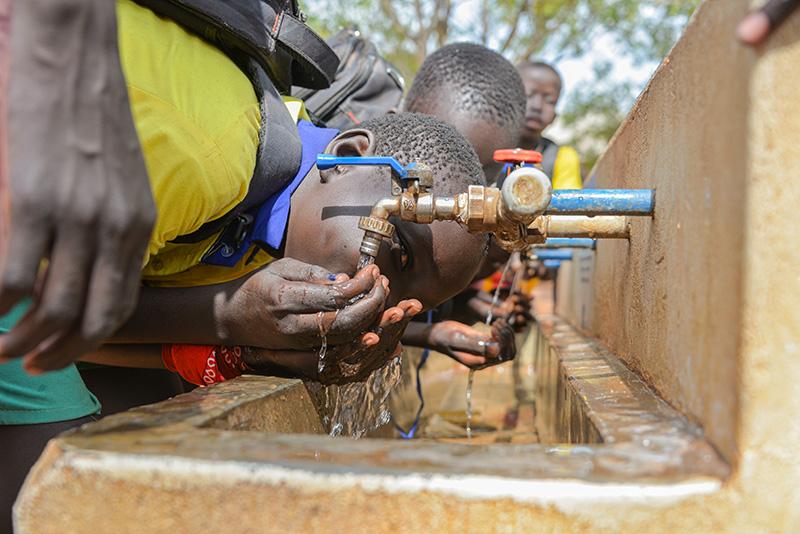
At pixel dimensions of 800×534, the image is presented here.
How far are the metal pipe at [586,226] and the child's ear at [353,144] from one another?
399 mm

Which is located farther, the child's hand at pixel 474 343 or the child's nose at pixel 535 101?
the child's nose at pixel 535 101

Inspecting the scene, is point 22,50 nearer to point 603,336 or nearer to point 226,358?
point 226,358

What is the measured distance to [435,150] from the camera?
5.59 ft

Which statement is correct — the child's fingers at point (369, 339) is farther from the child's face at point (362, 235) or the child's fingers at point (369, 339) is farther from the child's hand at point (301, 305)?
the child's face at point (362, 235)

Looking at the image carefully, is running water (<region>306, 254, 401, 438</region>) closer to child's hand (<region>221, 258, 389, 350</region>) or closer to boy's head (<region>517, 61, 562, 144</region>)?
child's hand (<region>221, 258, 389, 350</region>)

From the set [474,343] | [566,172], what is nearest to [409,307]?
[474,343]

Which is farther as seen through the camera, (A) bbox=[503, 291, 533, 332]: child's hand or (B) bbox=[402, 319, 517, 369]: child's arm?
(A) bbox=[503, 291, 533, 332]: child's hand

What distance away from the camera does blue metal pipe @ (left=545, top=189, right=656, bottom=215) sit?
146 centimetres

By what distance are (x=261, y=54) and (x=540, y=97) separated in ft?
10.7

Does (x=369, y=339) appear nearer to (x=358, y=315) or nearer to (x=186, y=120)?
(x=358, y=315)

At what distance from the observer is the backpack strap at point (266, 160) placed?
5.16 ft

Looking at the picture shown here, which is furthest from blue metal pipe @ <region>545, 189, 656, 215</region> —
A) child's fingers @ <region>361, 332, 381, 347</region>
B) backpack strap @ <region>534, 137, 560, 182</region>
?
backpack strap @ <region>534, 137, 560, 182</region>

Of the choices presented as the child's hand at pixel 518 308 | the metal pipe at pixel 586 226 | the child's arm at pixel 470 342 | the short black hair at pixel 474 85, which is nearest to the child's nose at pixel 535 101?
the child's hand at pixel 518 308

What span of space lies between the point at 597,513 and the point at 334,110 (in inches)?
77.8
